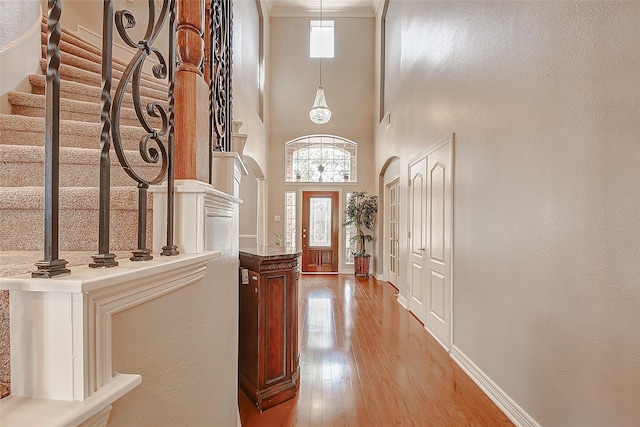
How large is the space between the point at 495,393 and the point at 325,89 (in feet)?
24.5

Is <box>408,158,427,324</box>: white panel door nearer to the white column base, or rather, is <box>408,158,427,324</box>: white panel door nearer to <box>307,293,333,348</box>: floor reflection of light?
<box>307,293,333,348</box>: floor reflection of light

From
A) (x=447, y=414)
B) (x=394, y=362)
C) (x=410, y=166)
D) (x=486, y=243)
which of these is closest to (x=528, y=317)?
(x=486, y=243)

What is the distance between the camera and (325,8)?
8062mm

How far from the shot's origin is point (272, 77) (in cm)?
817

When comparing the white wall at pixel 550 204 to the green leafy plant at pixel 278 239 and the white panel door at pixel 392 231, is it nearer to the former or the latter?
the white panel door at pixel 392 231

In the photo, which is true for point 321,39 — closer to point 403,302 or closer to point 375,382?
point 403,302

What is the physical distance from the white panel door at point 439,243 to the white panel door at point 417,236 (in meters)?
0.16

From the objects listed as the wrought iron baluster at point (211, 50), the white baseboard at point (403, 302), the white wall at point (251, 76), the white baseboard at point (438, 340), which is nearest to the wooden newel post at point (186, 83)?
the wrought iron baluster at point (211, 50)

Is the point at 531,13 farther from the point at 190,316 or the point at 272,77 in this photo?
the point at 272,77

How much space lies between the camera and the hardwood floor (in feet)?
7.12

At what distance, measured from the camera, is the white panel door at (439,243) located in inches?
129

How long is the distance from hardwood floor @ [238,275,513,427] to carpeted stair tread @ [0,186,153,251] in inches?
64.7

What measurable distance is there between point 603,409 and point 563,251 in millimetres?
749

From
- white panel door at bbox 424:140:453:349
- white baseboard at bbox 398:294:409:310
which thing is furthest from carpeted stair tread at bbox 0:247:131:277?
white baseboard at bbox 398:294:409:310
